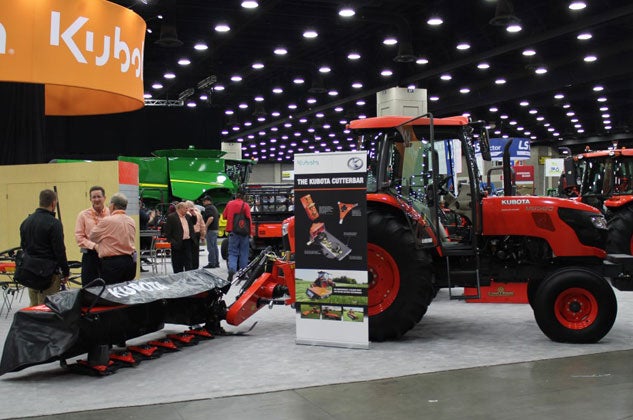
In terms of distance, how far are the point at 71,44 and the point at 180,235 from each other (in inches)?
210

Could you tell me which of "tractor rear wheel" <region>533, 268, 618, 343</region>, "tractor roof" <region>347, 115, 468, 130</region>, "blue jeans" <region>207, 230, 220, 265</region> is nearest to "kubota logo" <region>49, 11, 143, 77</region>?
"tractor roof" <region>347, 115, 468, 130</region>

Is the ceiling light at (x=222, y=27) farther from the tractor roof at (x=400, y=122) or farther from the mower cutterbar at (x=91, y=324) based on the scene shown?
the mower cutterbar at (x=91, y=324)

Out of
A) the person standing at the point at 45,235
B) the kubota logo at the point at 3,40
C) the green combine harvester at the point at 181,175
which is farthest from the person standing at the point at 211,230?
the kubota logo at the point at 3,40

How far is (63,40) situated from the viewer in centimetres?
697

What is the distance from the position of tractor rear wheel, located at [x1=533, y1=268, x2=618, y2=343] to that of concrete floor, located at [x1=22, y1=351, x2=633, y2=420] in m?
0.94

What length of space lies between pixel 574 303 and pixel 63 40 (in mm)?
5755

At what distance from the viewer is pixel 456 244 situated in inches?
282

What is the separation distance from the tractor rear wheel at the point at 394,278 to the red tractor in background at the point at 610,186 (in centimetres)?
567

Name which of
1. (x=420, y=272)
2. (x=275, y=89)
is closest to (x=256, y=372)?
(x=420, y=272)

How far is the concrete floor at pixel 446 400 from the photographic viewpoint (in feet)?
14.8

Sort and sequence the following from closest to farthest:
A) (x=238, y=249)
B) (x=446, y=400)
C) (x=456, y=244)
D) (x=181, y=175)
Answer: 1. (x=446, y=400)
2. (x=456, y=244)
3. (x=238, y=249)
4. (x=181, y=175)

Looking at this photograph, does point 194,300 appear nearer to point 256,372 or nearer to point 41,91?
point 256,372

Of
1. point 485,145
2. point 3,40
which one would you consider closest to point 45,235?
point 3,40

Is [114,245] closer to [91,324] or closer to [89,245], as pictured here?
[89,245]
